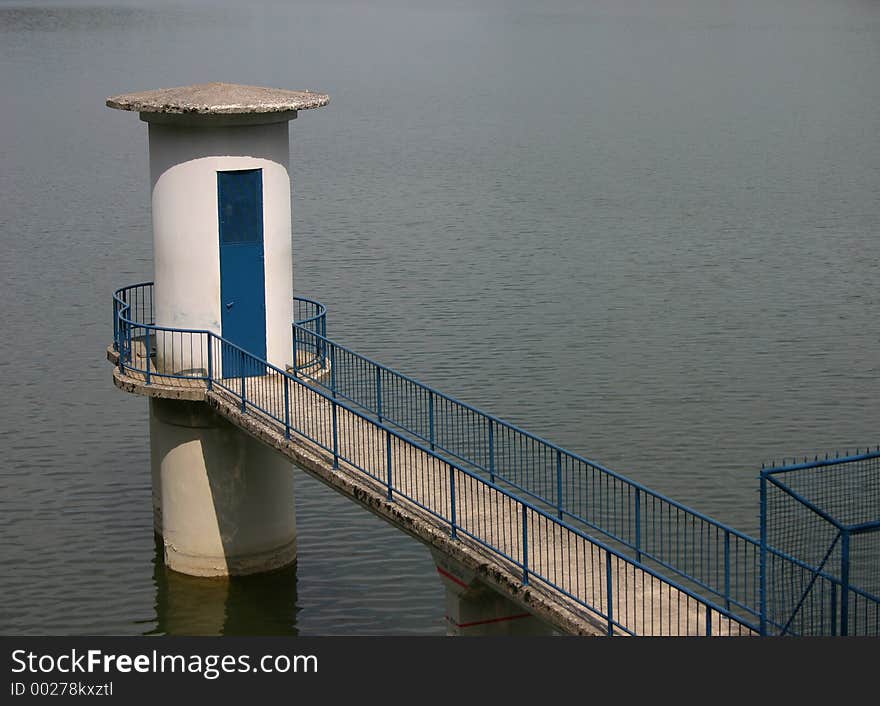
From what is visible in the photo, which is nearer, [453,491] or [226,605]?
[453,491]

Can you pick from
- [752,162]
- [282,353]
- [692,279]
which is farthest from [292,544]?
[752,162]

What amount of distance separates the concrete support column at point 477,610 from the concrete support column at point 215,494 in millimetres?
4104

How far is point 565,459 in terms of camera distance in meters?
29.1

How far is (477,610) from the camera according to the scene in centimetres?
2034

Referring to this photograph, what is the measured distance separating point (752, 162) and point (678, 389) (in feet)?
83.2

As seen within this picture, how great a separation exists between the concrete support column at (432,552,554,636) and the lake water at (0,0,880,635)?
2688 mm

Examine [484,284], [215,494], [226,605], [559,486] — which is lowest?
[226,605]

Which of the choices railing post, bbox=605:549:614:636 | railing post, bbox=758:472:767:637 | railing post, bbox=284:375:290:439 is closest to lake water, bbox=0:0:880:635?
railing post, bbox=284:375:290:439

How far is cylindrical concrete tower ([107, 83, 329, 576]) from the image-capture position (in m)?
22.6

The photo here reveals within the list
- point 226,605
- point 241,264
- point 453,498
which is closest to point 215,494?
point 226,605

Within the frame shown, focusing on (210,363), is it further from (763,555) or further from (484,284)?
(484,284)

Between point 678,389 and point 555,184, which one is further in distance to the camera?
point 555,184

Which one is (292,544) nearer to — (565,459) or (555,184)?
(565,459)

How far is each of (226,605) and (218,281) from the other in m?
4.60
